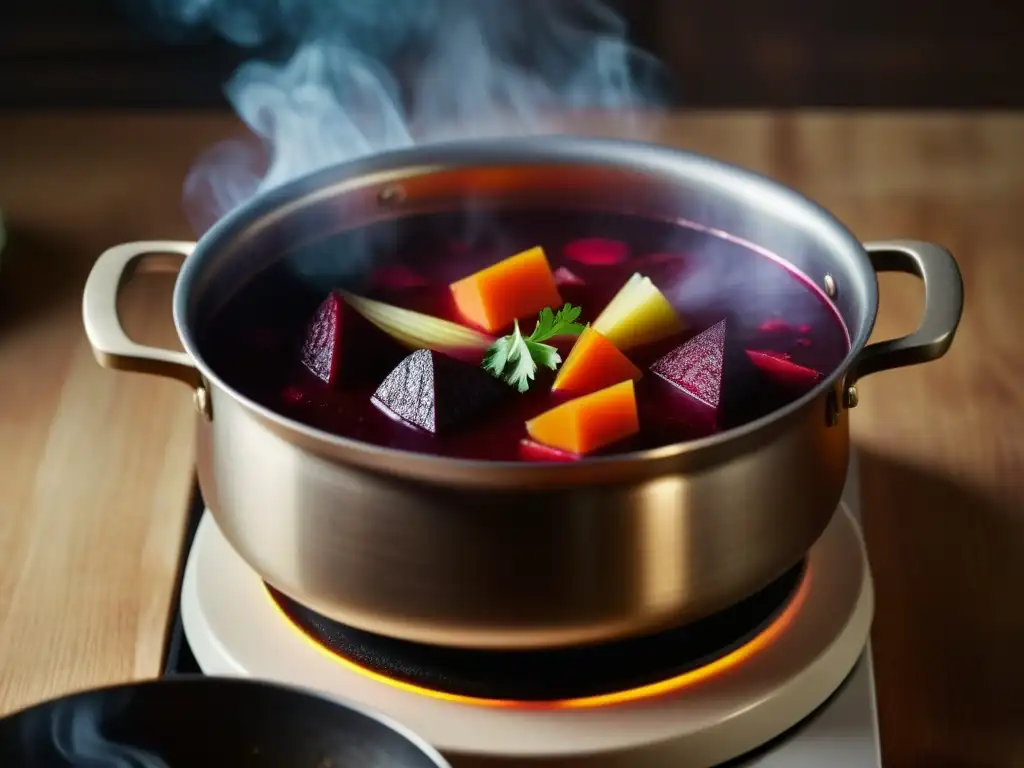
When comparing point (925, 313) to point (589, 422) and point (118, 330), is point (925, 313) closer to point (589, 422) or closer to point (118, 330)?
point (589, 422)

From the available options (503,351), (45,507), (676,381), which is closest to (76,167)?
(45,507)

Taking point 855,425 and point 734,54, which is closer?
point 855,425

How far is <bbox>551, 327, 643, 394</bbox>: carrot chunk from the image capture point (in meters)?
1.10

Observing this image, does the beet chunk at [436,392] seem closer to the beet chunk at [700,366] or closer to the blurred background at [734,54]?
the beet chunk at [700,366]

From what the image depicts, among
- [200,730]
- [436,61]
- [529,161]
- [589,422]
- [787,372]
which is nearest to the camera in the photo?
[200,730]

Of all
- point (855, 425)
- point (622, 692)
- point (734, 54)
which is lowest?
point (622, 692)

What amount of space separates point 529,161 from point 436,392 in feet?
1.38

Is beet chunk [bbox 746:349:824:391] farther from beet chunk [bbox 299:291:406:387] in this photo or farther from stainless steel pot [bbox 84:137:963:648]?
beet chunk [bbox 299:291:406:387]

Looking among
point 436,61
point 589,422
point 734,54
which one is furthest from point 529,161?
point 734,54

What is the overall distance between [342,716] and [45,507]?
59cm

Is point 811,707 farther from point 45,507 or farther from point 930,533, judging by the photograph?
point 45,507

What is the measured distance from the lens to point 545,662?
103cm

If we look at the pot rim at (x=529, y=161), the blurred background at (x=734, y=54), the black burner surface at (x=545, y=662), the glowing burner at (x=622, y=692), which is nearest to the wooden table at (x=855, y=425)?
the glowing burner at (x=622, y=692)

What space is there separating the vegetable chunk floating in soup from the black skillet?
0.23m
